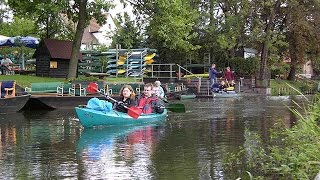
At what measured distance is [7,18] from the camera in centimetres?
6159

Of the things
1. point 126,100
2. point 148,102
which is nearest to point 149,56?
point 148,102

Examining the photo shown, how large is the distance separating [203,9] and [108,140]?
34.2 meters

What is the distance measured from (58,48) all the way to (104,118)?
1772 centimetres

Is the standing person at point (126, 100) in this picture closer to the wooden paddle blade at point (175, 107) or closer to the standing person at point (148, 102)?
the standing person at point (148, 102)

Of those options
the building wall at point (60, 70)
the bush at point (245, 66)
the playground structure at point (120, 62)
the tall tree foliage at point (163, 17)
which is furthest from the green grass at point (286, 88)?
the building wall at point (60, 70)

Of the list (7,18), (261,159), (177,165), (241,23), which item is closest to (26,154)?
(177,165)

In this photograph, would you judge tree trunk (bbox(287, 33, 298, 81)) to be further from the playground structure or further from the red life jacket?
the red life jacket

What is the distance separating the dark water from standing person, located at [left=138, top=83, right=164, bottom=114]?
67cm

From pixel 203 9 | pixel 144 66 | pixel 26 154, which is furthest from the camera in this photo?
pixel 203 9

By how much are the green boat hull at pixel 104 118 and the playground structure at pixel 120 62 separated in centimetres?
2300

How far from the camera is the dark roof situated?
1309 inches

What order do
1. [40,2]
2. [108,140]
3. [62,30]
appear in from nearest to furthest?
[108,140] → [40,2] → [62,30]

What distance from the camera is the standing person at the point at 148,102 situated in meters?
18.6

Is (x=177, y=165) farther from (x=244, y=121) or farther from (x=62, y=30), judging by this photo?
(x=62, y=30)
